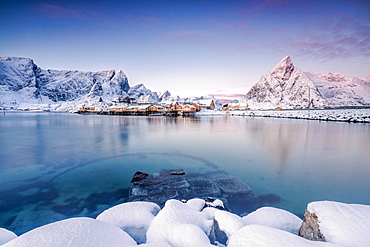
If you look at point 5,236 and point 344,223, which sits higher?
point 344,223

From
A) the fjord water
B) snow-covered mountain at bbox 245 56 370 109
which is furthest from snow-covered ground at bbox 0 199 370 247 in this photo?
snow-covered mountain at bbox 245 56 370 109

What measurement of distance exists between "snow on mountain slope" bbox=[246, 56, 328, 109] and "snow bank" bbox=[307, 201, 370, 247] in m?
148

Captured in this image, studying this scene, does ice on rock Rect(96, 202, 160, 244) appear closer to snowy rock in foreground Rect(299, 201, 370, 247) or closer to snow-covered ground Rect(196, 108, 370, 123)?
snowy rock in foreground Rect(299, 201, 370, 247)

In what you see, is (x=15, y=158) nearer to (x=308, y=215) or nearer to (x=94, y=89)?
(x=308, y=215)

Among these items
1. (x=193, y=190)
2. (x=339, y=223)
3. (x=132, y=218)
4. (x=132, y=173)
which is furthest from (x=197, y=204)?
(x=132, y=173)

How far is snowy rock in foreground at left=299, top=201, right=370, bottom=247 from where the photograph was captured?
6.14ft

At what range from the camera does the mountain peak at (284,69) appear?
536ft

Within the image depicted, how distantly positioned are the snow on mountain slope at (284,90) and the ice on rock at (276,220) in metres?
147

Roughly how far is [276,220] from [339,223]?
0.92 metres

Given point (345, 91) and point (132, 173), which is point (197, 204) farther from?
point (345, 91)

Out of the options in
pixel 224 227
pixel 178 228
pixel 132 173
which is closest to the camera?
pixel 178 228

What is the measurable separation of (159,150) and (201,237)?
10253 mm

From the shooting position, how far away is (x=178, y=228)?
7.77 ft

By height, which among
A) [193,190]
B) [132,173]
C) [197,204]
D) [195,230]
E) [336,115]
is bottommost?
[132,173]
